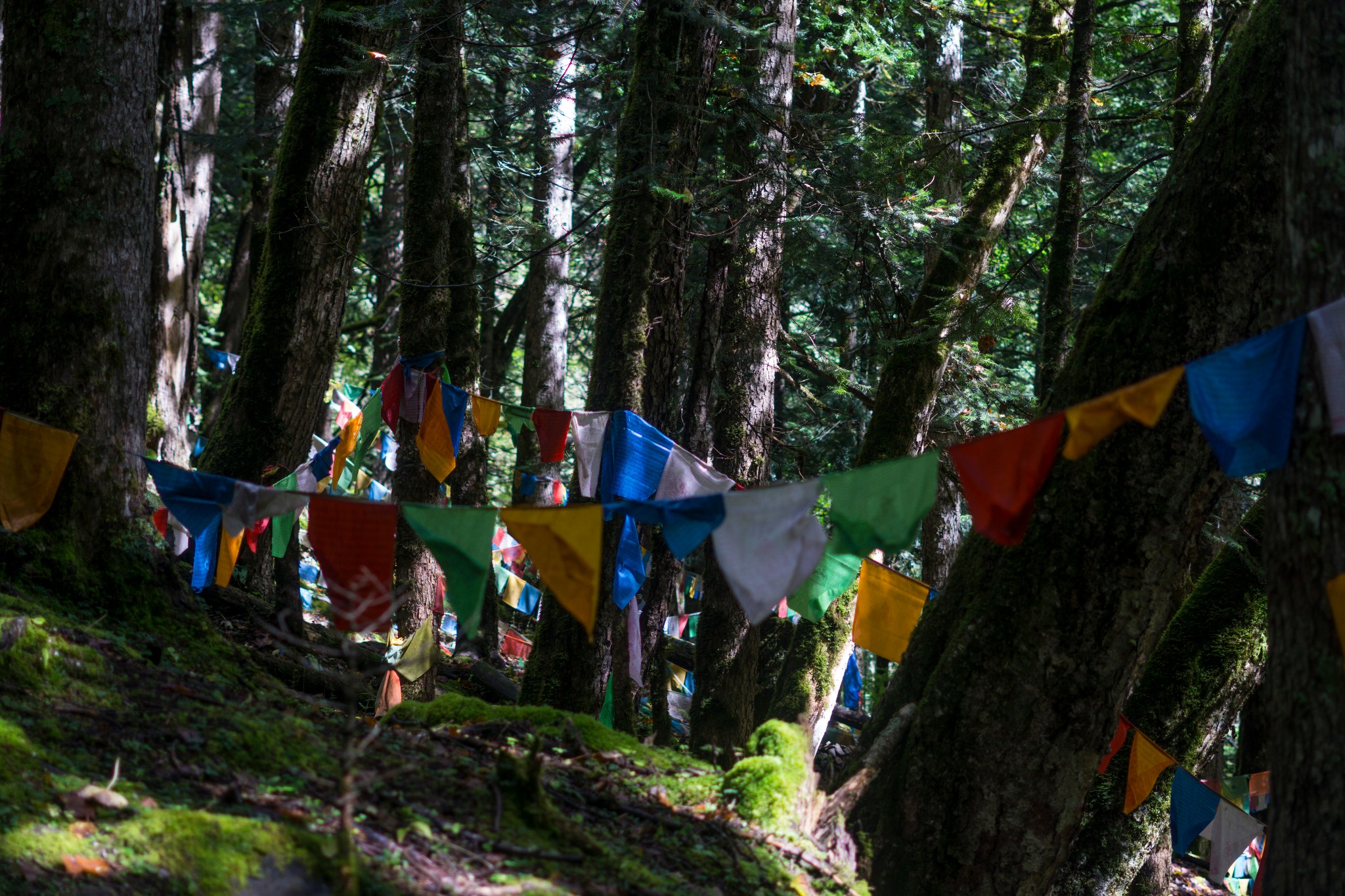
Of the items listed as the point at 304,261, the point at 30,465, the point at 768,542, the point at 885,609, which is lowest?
the point at 885,609

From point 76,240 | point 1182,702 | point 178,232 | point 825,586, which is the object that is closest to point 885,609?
point 825,586

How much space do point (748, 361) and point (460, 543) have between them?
236 inches

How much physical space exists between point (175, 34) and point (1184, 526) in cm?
1106

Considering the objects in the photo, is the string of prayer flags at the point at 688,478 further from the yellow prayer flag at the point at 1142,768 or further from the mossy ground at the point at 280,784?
the yellow prayer flag at the point at 1142,768

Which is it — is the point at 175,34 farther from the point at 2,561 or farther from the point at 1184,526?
the point at 1184,526

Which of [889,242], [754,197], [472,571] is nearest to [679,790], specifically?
[472,571]

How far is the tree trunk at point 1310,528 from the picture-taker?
3.79m

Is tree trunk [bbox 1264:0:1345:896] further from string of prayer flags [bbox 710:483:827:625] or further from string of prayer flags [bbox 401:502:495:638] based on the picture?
string of prayer flags [bbox 401:502:495:638]

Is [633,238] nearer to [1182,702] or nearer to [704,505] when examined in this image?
[704,505]

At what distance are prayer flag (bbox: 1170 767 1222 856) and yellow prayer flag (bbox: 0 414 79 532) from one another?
7.13 meters

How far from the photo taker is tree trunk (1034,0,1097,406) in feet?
27.6

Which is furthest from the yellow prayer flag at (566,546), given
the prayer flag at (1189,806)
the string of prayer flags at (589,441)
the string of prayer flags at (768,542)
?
the prayer flag at (1189,806)

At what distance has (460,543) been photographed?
182 inches

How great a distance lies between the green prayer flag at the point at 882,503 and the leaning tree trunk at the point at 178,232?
8736 millimetres
